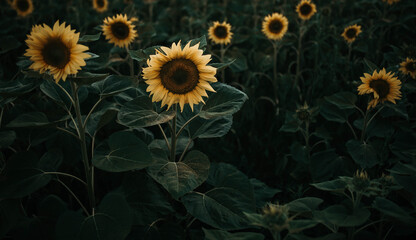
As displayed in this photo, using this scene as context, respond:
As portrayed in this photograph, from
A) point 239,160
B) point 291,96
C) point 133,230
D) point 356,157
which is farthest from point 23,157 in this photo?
point 291,96

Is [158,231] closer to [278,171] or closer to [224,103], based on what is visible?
[224,103]

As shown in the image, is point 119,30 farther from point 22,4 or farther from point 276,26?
point 22,4

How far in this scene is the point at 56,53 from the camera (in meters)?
1.21

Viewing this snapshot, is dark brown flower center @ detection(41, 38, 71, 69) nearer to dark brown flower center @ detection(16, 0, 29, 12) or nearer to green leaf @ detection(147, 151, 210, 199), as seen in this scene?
green leaf @ detection(147, 151, 210, 199)

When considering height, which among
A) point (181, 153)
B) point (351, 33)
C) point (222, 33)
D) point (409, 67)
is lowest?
point (181, 153)

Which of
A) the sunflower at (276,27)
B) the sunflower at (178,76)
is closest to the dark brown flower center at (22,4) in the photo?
the sunflower at (276,27)

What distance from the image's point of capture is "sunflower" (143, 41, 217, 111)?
4.33ft

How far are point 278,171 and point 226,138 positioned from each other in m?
→ 0.48

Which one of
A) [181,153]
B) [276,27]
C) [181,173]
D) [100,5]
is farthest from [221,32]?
[100,5]

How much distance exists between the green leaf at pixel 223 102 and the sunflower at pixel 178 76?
0.06 meters

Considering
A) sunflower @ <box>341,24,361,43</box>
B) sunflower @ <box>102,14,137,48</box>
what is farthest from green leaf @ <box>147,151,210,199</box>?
sunflower @ <box>341,24,361,43</box>

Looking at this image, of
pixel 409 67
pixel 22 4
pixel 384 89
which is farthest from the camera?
pixel 22 4

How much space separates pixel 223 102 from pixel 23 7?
3.28 meters

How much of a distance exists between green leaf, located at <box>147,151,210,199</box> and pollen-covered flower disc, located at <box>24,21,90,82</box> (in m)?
0.50
